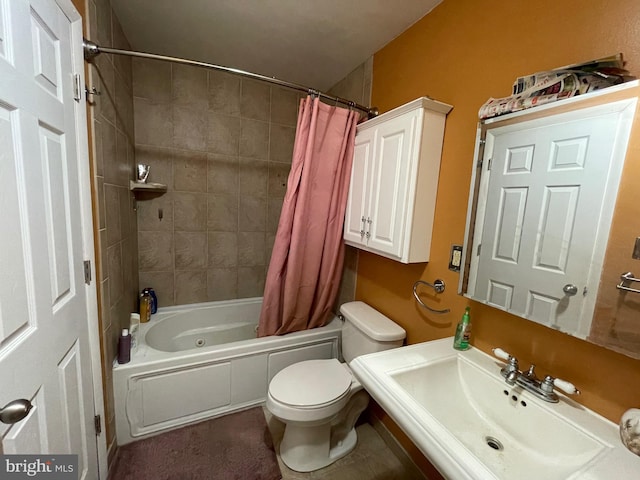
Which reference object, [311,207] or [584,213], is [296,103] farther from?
[584,213]

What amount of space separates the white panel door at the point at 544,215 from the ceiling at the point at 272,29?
→ 3.15 ft

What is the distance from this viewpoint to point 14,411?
619mm

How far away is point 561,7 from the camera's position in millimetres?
Result: 912

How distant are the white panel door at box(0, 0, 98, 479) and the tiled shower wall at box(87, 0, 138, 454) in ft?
0.53

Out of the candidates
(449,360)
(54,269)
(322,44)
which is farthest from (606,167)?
(54,269)

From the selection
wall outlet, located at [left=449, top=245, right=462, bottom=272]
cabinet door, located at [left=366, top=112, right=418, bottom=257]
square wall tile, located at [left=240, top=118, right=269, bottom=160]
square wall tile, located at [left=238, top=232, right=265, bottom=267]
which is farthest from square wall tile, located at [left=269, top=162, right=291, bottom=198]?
wall outlet, located at [left=449, top=245, right=462, bottom=272]

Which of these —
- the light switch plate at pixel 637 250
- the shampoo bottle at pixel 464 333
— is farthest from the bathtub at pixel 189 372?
the light switch plate at pixel 637 250

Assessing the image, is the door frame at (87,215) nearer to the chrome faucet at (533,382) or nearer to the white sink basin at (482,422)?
the white sink basin at (482,422)

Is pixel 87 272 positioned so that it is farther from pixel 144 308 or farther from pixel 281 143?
pixel 281 143

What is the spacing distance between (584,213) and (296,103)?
7.44ft

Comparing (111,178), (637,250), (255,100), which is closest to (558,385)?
(637,250)

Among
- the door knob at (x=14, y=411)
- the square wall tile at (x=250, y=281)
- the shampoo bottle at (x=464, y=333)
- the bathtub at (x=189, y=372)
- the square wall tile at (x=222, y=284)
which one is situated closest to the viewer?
the door knob at (x=14, y=411)

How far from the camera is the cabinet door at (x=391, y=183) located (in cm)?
133

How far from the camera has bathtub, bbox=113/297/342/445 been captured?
4.90 feet
